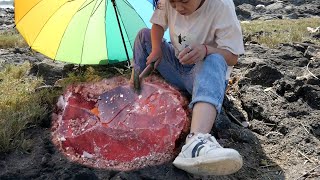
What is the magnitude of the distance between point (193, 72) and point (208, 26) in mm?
321

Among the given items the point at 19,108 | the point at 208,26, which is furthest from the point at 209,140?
the point at 19,108

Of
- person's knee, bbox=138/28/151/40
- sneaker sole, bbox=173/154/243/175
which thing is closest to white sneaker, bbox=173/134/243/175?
sneaker sole, bbox=173/154/243/175

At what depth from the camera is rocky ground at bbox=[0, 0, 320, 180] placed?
257cm

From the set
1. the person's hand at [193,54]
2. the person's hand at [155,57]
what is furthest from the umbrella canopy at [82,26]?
the person's hand at [193,54]

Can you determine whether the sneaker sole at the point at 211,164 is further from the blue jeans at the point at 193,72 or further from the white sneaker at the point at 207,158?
the blue jeans at the point at 193,72

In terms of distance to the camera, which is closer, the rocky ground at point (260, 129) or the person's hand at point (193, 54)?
the rocky ground at point (260, 129)

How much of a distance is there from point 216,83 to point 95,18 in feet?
5.76

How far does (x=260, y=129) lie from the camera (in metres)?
3.30

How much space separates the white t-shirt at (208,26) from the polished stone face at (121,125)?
417 mm

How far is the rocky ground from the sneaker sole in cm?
20

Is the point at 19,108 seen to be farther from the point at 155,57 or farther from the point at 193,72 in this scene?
the point at 193,72

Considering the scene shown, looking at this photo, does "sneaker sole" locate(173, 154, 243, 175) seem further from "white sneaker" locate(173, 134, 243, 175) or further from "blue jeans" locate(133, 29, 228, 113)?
"blue jeans" locate(133, 29, 228, 113)

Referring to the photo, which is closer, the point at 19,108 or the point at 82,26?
the point at 19,108

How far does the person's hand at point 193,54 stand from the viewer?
2.71 m
